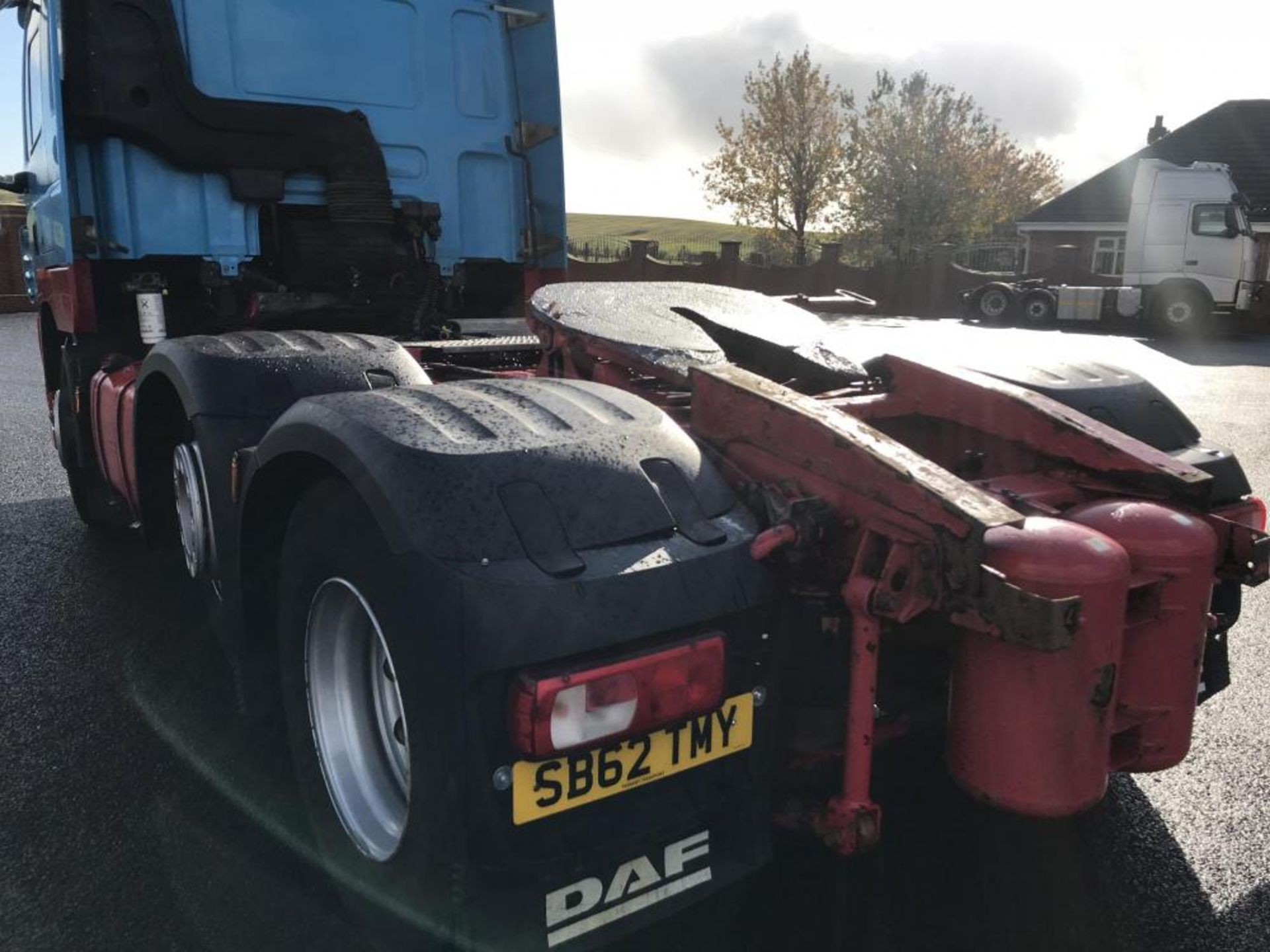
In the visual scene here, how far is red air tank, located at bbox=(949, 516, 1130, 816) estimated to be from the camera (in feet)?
5.02

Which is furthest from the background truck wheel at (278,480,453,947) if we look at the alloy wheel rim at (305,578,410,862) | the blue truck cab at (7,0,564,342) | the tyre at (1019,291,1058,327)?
the tyre at (1019,291,1058,327)

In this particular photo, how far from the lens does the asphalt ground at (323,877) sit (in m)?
2.04

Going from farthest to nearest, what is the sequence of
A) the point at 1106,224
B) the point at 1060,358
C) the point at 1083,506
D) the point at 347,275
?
1. the point at 1106,224
2. the point at 347,275
3. the point at 1060,358
4. the point at 1083,506

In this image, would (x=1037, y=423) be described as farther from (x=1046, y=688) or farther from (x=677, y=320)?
(x=677, y=320)

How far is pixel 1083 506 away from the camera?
1.87 metres

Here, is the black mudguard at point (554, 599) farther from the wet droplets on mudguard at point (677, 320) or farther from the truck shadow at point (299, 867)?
the wet droplets on mudguard at point (677, 320)

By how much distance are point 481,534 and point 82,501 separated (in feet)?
13.8

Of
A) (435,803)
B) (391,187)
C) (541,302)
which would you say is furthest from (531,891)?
(391,187)

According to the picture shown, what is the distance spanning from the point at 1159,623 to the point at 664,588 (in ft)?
2.99

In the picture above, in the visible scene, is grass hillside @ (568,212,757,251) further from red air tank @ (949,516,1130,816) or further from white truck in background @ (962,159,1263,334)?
red air tank @ (949,516,1130,816)

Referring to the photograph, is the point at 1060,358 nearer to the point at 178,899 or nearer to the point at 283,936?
the point at 283,936

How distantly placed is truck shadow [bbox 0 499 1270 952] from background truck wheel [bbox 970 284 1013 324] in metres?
21.4

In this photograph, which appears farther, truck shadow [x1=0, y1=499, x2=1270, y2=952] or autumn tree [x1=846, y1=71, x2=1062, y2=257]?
autumn tree [x1=846, y1=71, x2=1062, y2=257]

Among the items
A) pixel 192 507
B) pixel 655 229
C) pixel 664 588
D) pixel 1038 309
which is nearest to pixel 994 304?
pixel 1038 309
